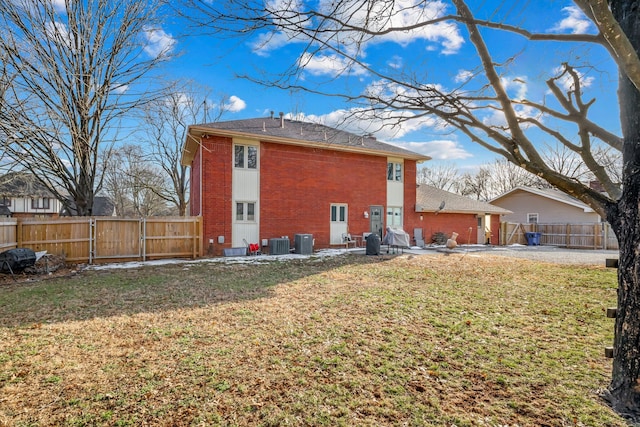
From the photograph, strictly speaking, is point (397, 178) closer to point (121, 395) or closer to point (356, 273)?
point (356, 273)

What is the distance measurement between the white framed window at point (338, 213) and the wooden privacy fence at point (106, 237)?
22.7 feet

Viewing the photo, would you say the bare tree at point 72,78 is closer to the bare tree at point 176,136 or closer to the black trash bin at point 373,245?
the black trash bin at point 373,245

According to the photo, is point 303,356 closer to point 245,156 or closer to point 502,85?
point 502,85

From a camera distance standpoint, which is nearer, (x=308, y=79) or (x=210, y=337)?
(x=308, y=79)

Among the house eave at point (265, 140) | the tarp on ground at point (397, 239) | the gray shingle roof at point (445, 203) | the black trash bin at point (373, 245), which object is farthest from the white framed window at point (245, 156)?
the gray shingle roof at point (445, 203)

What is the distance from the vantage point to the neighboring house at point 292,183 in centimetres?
1455

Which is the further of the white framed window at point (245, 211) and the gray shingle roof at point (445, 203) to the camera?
the gray shingle roof at point (445, 203)

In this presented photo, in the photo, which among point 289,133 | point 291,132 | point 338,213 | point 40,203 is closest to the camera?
point 289,133

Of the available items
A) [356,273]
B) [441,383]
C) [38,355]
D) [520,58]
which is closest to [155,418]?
[38,355]

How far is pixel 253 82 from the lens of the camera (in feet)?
11.0

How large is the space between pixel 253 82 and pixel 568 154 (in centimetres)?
4084

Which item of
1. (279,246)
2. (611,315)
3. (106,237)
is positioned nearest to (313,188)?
(279,246)

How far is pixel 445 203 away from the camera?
21.1 metres

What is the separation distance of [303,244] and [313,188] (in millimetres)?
A: 3190
